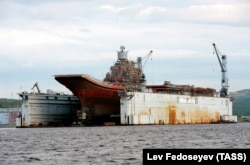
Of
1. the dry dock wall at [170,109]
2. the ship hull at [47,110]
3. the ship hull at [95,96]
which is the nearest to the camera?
the ship hull at [95,96]

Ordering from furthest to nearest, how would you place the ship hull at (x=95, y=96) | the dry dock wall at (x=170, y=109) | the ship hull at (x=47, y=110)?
the ship hull at (x=47, y=110) < the dry dock wall at (x=170, y=109) < the ship hull at (x=95, y=96)

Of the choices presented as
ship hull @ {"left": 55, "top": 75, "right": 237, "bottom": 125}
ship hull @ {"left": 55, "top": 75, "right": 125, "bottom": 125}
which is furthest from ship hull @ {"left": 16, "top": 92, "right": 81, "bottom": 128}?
ship hull @ {"left": 55, "top": 75, "right": 237, "bottom": 125}

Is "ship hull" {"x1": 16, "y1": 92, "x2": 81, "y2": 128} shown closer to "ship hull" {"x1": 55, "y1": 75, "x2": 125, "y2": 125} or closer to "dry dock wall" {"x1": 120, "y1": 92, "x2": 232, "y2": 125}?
"ship hull" {"x1": 55, "y1": 75, "x2": 125, "y2": 125}

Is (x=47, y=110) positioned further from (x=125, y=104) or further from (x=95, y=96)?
(x=125, y=104)

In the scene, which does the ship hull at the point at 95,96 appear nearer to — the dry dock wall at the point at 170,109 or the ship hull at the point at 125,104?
the ship hull at the point at 125,104

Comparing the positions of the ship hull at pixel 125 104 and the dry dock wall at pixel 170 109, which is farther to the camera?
the dry dock wall at pixel 170 109

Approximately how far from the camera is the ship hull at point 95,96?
12500 cm

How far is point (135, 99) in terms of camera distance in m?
130

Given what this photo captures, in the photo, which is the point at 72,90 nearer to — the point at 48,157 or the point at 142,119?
the point at 142,119

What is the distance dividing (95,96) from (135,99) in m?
8.80

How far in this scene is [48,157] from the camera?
44969 mm

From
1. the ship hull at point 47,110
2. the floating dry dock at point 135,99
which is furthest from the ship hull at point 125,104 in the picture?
the ship hull at point 47,110

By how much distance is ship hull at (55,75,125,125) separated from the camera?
410 feet

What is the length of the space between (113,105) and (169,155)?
114164 millimetres
